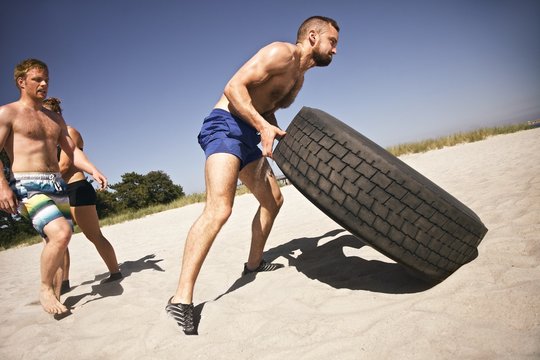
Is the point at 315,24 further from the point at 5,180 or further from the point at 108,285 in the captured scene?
the point at 108,285

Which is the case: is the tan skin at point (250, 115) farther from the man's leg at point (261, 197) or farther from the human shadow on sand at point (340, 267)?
the human shadow on sand at point (340, 267)

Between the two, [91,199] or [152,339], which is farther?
[91,199]

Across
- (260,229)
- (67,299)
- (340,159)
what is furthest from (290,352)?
(67,299)

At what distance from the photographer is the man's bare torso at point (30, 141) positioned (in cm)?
254

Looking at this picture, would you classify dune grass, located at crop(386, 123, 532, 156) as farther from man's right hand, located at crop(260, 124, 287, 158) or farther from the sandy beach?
man's right hand, located at crop(260, 124, 287, 158)

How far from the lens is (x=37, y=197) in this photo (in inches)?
98.3

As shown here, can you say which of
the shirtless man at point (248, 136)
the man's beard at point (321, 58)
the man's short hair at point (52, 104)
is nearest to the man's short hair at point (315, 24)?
the shirtless man at point (248, 136)

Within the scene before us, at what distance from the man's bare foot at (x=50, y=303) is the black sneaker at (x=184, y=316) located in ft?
3.97

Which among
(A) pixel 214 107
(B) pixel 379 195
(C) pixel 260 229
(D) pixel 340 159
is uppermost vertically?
(A) pixel 214 107

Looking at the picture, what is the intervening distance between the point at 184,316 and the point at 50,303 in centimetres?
142

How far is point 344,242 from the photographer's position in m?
3.24

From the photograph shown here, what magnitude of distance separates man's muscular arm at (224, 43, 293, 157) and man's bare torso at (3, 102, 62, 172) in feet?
6.17

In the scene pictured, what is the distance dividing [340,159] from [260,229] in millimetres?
1310

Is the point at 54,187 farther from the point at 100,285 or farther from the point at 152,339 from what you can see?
the point at 152,339
